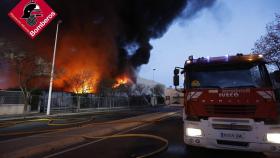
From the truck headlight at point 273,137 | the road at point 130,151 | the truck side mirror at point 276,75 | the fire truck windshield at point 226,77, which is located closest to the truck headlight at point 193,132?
the road at point 130,151

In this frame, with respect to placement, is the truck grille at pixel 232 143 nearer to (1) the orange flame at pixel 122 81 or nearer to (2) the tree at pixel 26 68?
(2) the tree at pixel 26 68

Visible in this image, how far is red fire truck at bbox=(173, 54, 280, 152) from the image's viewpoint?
229 inches

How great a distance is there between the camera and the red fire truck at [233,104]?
19.1ft

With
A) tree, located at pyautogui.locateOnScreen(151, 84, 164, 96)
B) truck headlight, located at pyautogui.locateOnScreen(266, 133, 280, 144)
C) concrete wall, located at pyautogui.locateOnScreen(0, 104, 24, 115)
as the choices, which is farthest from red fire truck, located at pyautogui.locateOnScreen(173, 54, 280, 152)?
tree, located at pyautogui.locateOnScreen(151, 84, 164, 96)

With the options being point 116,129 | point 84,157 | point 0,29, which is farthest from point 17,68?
point 84,157

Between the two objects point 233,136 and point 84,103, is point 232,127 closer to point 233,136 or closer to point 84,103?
point 233,136

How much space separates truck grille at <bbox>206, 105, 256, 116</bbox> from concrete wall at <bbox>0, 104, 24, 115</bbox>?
→ 20884 millimetres

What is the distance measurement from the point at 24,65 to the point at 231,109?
2398cm

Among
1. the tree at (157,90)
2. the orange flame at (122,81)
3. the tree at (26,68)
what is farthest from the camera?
the tree at (157,90)

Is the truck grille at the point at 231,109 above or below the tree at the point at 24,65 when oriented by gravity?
below

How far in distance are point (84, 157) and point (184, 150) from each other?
2.62 m

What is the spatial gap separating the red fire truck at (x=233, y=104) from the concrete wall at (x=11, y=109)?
65.9 feet

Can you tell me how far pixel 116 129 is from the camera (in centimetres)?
1190

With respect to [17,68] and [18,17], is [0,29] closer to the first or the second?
[18,17]
